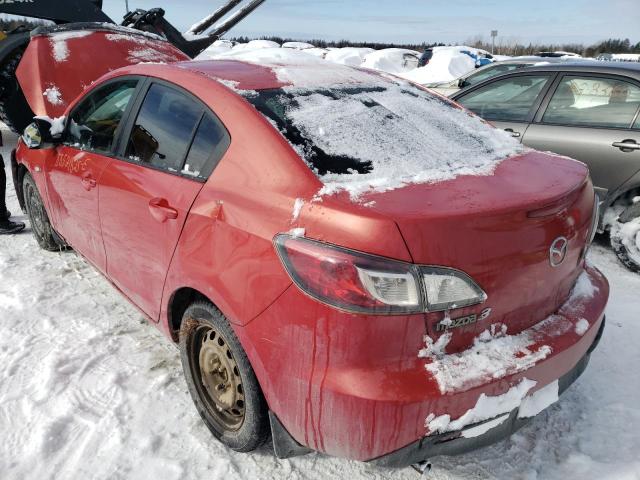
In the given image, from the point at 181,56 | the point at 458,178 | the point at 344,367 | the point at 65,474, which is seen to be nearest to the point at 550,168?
the point at 458,178

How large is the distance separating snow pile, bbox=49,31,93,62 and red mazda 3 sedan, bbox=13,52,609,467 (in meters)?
3.68

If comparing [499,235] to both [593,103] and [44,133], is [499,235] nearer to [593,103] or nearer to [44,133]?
[44,133]

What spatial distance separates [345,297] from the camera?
5.17ft

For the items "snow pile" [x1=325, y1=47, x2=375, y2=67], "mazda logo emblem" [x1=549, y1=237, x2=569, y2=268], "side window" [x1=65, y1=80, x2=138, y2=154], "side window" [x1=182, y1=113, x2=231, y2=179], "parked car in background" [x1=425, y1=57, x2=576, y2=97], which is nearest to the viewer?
"mazda logo emblem" [x1=549, y1=237, x2=569, y2=268]

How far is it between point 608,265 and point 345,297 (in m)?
3.50

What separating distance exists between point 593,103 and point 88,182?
13.3 feet

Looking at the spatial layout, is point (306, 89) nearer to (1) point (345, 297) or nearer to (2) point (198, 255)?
(2) point (198, 255)

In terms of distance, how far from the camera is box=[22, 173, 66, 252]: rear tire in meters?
4.02

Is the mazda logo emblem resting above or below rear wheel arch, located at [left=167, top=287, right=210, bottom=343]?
above

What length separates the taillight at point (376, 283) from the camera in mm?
1567

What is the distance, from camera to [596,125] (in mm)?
4309

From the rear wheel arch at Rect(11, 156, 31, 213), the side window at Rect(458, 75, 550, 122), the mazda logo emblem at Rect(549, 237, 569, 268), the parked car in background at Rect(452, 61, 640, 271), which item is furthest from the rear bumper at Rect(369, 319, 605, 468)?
the rear wheel arch at Rect(11, 156, 31, 213)

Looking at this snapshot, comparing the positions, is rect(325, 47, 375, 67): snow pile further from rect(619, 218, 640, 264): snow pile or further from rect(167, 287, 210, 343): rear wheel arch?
rect(167, 287, 210, 343): rear wheel arch

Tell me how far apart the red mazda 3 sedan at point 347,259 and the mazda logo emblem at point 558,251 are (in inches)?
0.4
